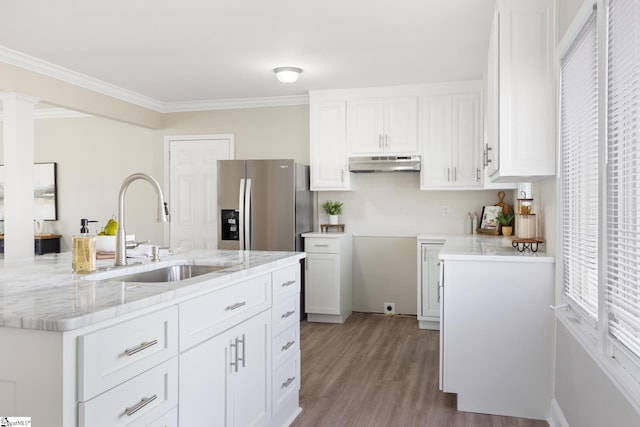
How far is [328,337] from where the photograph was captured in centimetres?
464

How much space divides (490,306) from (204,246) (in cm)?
386

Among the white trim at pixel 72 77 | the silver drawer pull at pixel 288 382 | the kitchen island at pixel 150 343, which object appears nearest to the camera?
the kitchen island at pixel 150 343

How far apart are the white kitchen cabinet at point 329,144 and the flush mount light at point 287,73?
0.85 m

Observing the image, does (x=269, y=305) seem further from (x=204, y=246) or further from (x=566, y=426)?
(x=204, y=246)

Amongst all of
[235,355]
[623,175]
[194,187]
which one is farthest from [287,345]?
[194,187]

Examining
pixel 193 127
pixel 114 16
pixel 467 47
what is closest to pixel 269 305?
pixel 114 16

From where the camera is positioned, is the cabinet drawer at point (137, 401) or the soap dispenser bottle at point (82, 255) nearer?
the cabinet drawer at point (137, 401)

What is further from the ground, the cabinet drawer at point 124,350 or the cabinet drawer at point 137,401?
the cabinet drawer at point 124,350

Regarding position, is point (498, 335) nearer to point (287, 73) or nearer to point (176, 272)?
point (176, 272)

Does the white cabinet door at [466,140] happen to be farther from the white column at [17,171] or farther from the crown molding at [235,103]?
the white column at [17,171]

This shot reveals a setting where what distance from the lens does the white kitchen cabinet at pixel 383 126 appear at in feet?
16.9

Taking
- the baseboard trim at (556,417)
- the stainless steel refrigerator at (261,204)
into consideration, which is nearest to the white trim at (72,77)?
the stainless steel refrigerator at (261,204)

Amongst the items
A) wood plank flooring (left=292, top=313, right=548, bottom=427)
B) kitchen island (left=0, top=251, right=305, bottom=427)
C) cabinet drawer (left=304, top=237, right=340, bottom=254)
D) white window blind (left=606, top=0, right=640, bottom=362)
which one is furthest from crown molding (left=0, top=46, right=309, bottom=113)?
white window blind (left=606, top=0, right=640, bottom=362)

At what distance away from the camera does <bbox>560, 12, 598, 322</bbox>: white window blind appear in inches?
82.8
